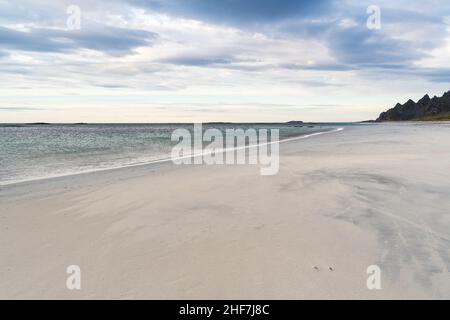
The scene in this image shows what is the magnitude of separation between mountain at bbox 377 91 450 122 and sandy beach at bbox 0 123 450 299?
148 meters

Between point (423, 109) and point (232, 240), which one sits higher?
point (423, 109)

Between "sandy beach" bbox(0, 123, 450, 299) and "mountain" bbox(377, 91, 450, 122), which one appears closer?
"sandy beach" bbox(0, 123, 450, 299)

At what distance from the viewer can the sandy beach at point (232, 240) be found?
343 cm

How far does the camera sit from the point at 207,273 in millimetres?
3695

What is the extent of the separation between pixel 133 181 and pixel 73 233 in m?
4.71

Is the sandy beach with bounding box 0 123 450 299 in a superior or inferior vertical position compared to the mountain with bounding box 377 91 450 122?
inferior

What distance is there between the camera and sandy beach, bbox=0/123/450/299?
343cm

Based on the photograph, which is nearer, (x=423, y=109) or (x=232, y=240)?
(x=232, y=240)

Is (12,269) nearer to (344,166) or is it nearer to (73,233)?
(73,233)

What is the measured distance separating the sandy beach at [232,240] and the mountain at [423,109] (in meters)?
148

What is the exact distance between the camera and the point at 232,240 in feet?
15.3

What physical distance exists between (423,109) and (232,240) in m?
192

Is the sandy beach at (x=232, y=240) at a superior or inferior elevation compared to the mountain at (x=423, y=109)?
inferior
